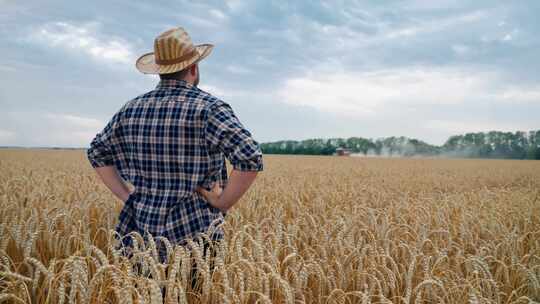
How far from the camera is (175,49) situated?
2301 mm

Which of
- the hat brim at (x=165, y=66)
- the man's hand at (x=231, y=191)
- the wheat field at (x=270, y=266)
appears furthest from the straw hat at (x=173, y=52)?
the wheat field at (x=270, y=266)

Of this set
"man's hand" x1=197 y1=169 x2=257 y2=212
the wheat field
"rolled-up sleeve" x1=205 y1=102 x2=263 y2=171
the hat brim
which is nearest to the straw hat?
the hat brim

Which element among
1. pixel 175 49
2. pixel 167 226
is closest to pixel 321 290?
pixel 167 226

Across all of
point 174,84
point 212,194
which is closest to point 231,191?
point 212,194

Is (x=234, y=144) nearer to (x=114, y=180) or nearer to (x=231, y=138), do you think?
(x=231, y=138)

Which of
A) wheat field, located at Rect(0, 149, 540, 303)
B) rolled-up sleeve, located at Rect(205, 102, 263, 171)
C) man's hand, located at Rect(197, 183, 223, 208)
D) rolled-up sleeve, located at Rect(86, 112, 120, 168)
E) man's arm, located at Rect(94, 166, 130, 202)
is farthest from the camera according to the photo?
man's arm, located at Rect(94, 166, 130, 202)

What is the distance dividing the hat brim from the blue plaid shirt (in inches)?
3.0

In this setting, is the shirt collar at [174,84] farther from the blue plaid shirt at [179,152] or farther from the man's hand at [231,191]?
the man's hand at [231,191]

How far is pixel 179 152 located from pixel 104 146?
0.61m

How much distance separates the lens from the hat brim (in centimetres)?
229

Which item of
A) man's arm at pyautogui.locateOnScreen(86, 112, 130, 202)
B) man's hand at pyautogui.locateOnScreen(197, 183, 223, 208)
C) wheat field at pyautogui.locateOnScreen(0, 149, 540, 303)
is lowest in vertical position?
wheat field at pyautogui.locateOnScreen(0, 149, 540, 303)

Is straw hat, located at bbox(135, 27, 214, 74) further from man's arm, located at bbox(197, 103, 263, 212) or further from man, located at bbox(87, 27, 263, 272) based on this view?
man's arm, located at bbox(197, 103, 263, 212)

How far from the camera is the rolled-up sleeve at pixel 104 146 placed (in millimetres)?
2426

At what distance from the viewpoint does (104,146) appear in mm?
2502
